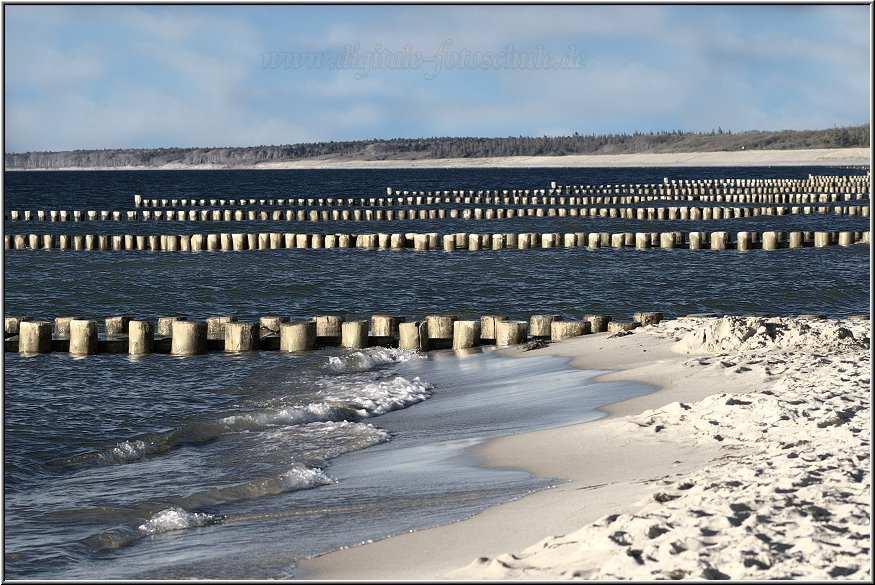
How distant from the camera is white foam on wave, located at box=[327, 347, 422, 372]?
710 inches

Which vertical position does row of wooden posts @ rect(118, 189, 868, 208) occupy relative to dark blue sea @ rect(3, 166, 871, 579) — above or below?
above

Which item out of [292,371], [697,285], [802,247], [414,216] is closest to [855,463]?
[292,371]

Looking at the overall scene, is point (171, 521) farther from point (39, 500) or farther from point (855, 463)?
point (855, 463)

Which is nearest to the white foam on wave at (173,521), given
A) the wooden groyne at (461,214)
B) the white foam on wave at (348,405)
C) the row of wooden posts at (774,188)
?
the white foam on wave at (348,405)

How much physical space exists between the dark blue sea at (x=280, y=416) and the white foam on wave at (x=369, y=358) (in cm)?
5

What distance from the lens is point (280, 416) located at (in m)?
14.2

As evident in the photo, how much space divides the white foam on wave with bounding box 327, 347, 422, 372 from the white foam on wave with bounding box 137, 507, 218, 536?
8.17 metres

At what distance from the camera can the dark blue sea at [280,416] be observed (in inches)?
360

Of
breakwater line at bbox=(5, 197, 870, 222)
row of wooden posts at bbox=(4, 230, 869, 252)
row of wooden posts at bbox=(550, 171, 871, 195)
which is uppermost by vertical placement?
row of wooden posts at bbox=(550, 171, 871, 195)

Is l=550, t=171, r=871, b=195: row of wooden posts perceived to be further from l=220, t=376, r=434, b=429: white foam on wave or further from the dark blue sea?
l=220, t=376, r=434, b=429: white foam on wave

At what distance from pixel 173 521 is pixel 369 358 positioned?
354 inches

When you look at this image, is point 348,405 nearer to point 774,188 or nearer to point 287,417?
point 287,417

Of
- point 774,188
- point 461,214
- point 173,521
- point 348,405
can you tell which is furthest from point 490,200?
point 173,521

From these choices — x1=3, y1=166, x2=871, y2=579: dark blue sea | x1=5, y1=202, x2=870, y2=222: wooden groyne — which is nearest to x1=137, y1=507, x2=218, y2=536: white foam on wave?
x1=3, y1=166, x2=871, y2=579: dark blue sea
